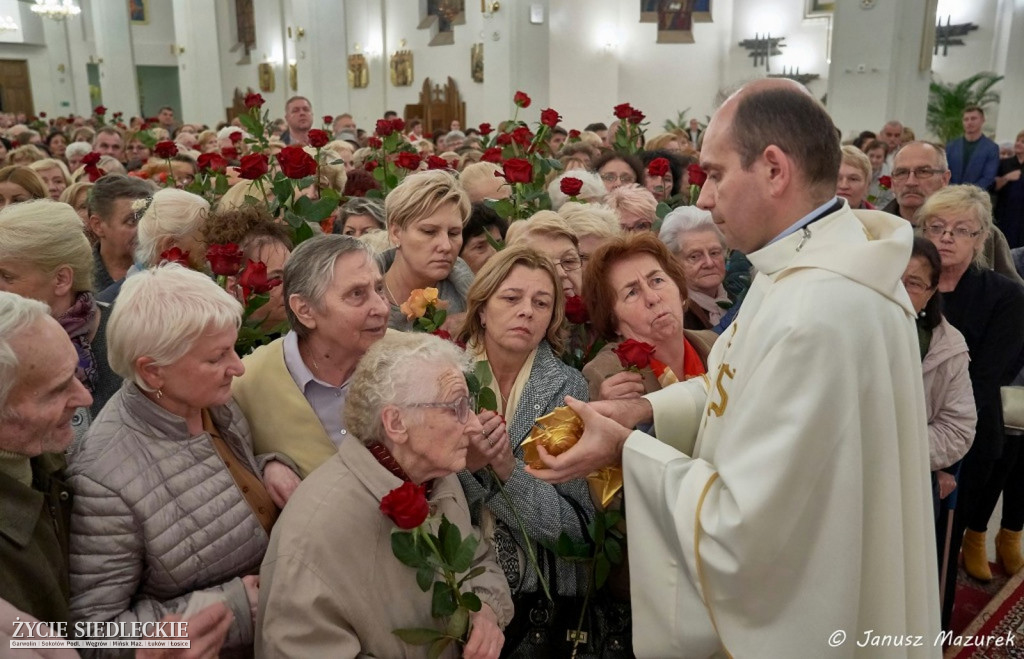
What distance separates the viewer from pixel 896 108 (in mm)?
11383

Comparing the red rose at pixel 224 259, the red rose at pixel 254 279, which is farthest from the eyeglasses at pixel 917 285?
the red rose at pixel 224 259

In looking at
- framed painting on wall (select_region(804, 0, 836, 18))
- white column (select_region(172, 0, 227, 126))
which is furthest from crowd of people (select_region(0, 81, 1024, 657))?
white column (select_region(172, 0, 227, 126))

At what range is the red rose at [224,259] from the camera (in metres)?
2.74

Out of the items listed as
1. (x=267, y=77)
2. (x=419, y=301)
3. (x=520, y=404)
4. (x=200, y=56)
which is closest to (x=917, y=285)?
(x=520, y=404)

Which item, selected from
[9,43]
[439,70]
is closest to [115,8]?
[9,43]

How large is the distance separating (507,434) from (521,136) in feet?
9.18

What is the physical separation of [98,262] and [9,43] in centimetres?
2610

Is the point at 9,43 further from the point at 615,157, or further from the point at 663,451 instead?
the point at 663,451

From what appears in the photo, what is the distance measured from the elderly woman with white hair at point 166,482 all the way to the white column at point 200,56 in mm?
21812

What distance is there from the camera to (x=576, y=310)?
307cm

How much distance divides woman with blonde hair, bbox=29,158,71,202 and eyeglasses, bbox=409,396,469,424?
5372 mm

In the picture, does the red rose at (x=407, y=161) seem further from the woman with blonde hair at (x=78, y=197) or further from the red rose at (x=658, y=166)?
the woman with blonde hair at (x=78, y=197)

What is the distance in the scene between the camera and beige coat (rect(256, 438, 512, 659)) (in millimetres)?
1938

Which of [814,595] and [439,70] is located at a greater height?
[439,70]
